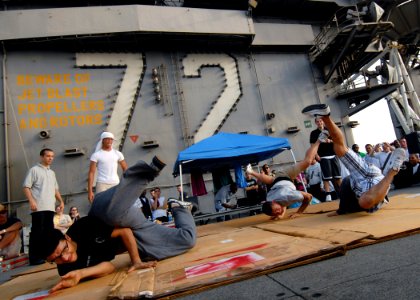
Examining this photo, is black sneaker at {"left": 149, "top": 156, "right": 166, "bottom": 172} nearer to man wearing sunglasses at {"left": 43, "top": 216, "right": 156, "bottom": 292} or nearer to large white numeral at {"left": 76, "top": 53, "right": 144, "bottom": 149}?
man wearing sunglasses at {"left": 43, "top": 216, "right": 156, "bottom": 292}

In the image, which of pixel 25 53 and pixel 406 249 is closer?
pixel 406 249

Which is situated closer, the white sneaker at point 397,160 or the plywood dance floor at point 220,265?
the plywood dance floor at point 220,265

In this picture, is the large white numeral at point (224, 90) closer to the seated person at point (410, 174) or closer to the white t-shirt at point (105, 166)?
the white t-shirt at point (105, 166)

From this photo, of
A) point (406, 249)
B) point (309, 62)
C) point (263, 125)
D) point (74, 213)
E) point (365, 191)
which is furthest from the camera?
point (309, 62)

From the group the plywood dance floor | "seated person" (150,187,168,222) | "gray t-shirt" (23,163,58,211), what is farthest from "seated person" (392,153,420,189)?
"gray t-shirt" (23,163,58,211)

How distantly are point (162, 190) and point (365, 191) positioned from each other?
5.77 m

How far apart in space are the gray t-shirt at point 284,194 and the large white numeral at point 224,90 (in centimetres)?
458

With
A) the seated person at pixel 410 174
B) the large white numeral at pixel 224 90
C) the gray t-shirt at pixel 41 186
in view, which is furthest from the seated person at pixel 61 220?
the seated person at pixel 410 174

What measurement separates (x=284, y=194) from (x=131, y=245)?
241 centimetres

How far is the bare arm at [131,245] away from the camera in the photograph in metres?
2.14

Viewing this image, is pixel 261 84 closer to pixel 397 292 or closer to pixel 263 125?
pixel 263 125

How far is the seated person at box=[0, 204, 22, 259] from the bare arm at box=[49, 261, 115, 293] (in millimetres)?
3841

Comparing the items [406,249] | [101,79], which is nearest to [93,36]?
[101,79]

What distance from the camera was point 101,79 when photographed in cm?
805
